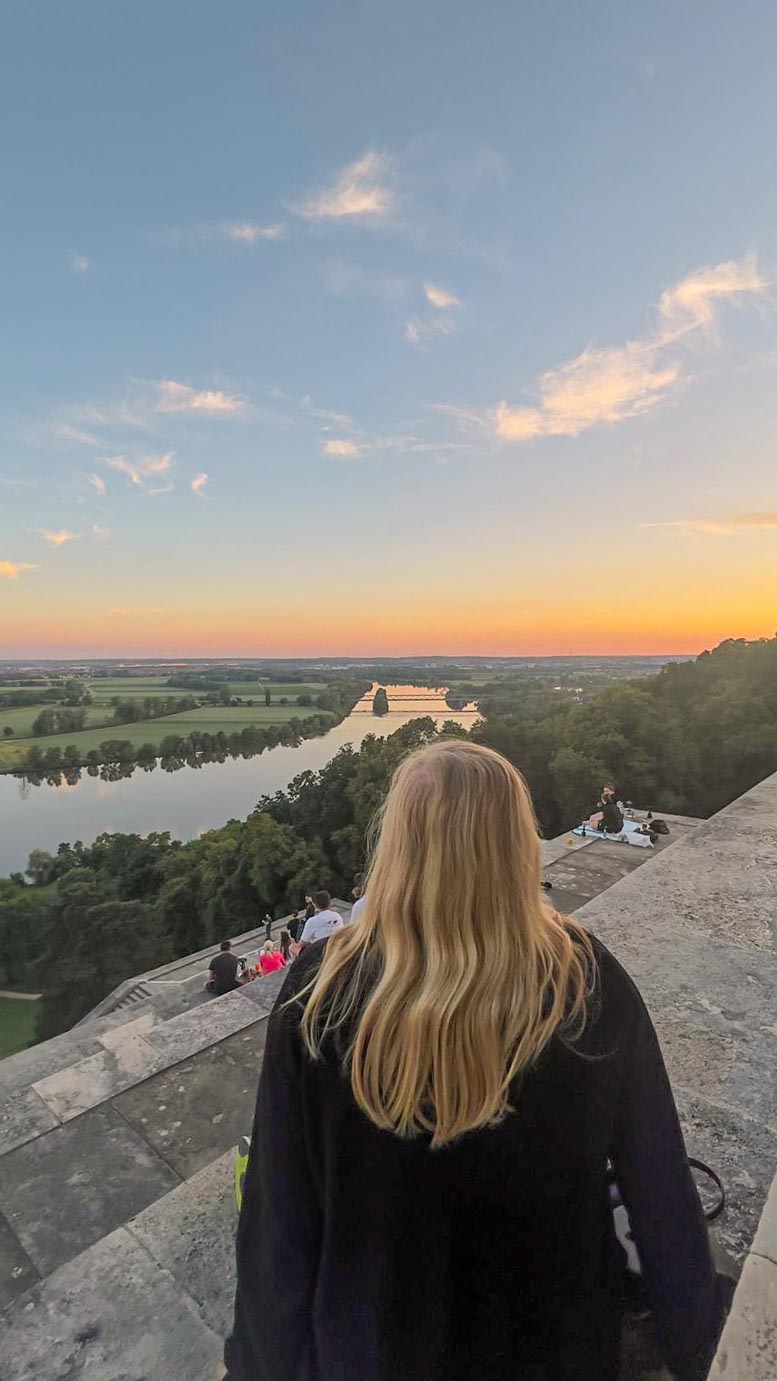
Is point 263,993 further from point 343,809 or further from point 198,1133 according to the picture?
point 343,809

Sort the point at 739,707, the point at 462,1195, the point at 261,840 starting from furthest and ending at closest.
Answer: the point at 261,840 → the point at 739,707 → the point at 462,1195

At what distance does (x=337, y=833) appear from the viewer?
25.8 m

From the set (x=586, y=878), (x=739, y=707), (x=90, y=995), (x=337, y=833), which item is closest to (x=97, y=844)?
(x=90, y=995)

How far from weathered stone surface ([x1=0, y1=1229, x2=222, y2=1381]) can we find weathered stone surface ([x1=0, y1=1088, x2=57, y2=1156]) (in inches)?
57.4

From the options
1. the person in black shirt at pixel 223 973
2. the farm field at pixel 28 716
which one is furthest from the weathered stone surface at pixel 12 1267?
the farm field at pixel 28 716

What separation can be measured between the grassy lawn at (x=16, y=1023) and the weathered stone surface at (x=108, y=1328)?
2151 cm

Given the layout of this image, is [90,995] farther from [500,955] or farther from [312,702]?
[312,702]

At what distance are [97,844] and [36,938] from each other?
35.9 ft

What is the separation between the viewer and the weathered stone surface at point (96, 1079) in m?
3.10

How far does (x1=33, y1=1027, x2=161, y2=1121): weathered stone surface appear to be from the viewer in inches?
122

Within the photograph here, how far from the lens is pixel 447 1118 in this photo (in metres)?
0.90

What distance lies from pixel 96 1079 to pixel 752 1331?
3.23m

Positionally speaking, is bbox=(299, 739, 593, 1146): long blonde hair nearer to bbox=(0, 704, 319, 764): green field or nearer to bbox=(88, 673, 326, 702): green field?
bbox=(0, 704, 319, 764): green field

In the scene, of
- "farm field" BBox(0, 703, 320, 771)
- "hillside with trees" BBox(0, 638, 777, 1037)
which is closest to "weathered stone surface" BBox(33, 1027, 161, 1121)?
"hillside with trees" BBox(0, 638, 777, 1037)
